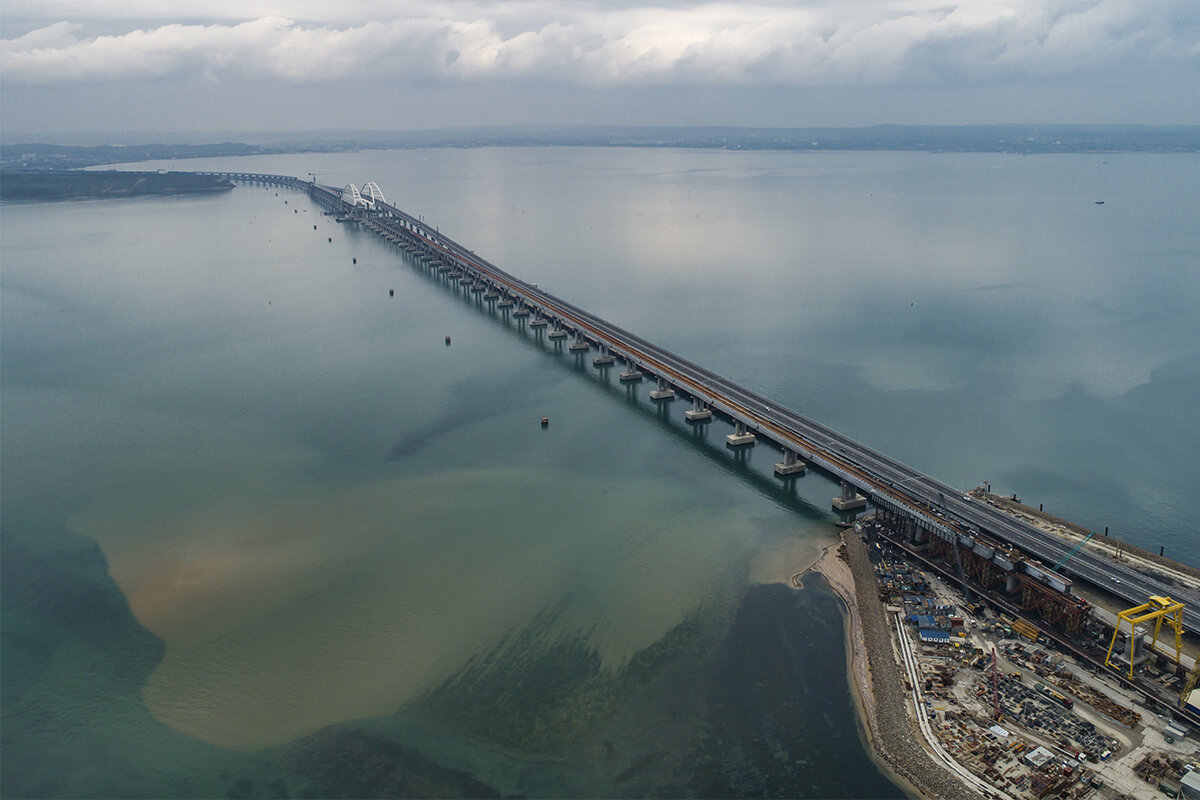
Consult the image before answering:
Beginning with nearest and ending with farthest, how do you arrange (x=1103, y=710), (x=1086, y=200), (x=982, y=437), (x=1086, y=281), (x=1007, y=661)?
(x=1103, y=710) → (x=1007, y=661) → (x=982, y=437) → (x=1086, y=281) → (x=1086, y=200)

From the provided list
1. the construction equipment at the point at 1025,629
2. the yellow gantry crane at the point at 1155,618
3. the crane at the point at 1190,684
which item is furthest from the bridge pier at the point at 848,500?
the crane at the point at 1190,684

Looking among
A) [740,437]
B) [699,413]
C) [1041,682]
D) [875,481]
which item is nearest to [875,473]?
[875,481]

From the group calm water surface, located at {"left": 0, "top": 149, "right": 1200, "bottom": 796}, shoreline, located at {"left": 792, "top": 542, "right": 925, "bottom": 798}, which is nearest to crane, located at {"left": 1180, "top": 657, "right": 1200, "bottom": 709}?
shoreline, located at {"left": 792, "top": 542, "right": 925, "bottom": 798}

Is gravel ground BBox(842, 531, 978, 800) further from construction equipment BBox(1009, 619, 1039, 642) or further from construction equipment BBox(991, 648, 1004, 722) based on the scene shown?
construction equipment BBox(1009, 619, 1039, 642)

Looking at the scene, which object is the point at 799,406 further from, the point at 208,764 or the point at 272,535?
the point at 208,764

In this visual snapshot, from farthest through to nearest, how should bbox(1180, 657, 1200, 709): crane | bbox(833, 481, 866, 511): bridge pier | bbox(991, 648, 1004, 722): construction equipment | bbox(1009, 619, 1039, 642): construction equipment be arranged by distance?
bbox(833, 481, 866, 511): bridge pier, bbox(1009, 619, 1039, 642): construction equipment, bbox(991, 648, 1004, 722): construction equipment, bbox(1180, 657, 1200, 709): crane

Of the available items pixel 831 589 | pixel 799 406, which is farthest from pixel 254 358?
pixel 831 589

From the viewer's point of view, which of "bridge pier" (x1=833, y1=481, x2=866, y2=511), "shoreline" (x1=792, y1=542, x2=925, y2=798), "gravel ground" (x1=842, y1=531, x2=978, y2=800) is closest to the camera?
"gravel ground" (x1=842, y1=531, x2=978, y2=800)
